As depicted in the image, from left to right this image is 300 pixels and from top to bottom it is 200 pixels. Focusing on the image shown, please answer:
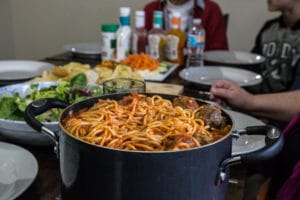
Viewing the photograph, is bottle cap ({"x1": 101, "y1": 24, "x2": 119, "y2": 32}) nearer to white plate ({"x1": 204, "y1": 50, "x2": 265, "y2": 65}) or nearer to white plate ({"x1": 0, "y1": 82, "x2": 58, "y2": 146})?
white plate ({"x1": 204, "y1": 50, "x2": 265, "y2": 65})

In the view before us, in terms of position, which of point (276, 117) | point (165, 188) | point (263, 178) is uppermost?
point (165, 188)

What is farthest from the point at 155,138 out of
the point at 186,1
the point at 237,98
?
the point at 186,1

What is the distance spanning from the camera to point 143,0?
3.17 m

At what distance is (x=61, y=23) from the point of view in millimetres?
3463

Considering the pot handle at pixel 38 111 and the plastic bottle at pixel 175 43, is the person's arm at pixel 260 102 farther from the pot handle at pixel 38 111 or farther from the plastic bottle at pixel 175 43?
the pot handle at pixel 38 111

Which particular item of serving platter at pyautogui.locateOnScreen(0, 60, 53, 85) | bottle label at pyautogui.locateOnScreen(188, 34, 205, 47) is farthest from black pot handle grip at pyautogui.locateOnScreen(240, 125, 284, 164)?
bottle label at pyautogui.locateOnScreen(188, 34, 205, 47)

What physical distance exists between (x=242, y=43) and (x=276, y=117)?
1715 mm

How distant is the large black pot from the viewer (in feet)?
1.55

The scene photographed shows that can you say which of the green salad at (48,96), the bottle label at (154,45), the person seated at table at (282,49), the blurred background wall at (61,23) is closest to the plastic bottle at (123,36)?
the bottle label at (154,45)

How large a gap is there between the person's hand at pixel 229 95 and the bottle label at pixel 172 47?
0.51 meters

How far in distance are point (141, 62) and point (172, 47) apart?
0.25 meters

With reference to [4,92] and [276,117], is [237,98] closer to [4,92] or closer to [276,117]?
[276,117]

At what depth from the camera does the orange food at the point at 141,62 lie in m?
1.61

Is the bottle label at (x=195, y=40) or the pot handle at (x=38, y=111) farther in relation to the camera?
the bottle label at (x=195, y=40)
